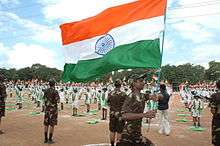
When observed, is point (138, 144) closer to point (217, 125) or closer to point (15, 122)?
point (217, 125)

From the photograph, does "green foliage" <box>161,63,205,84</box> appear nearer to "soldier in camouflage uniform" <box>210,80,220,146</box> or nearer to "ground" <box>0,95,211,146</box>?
"ground" <box>0,95,211,146</box>

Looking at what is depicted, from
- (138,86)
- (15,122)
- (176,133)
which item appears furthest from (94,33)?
(15,122)

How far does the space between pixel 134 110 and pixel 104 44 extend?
3.16m

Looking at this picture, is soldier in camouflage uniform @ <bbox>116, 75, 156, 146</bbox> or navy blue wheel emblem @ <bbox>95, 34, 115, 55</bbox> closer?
soldier in camouflage uniform @ <bbox>116, 75, 156, 146</bbox>

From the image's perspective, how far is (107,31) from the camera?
903 centimetres

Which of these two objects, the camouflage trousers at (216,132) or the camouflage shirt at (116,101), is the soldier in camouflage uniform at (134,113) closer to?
the camouflage trousers at (216,132)

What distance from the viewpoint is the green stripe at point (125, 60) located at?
8.08 m

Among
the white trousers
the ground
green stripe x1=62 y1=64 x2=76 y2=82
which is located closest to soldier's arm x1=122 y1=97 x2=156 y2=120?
green stripe x1=62 y1=64 x2=76 y2=82

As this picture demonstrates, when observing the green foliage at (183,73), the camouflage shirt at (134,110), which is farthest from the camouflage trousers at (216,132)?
the green foliage at (183,73)

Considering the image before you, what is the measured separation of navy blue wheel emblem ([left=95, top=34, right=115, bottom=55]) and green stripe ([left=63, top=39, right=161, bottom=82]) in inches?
7.2

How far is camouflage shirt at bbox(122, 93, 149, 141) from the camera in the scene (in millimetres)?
6168

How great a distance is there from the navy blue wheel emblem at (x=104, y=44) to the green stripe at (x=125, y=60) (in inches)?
7.2

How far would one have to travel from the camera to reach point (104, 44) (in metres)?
9.02

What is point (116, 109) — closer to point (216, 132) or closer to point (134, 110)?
point (216, 132)
